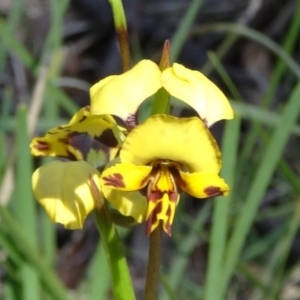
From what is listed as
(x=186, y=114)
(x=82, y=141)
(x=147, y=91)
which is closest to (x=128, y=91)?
(x=147, y=91)

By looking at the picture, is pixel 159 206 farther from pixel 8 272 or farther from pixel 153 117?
pixel 8 272

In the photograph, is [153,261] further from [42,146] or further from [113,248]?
[42,146]

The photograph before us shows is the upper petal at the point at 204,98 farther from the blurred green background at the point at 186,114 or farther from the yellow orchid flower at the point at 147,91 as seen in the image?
the blurred green background at the point at 186,114

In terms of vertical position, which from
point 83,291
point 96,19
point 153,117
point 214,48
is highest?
point 96,19

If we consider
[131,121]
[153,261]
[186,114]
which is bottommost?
[153,261]

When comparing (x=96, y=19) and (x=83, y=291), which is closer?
(x=83, y=291)

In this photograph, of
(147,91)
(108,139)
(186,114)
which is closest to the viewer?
(147,91)

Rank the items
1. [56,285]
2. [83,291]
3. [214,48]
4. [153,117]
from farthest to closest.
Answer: [214,48], [83,291], [56,285], [153,117]

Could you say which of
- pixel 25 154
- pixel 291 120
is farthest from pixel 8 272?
pixel 291 120
